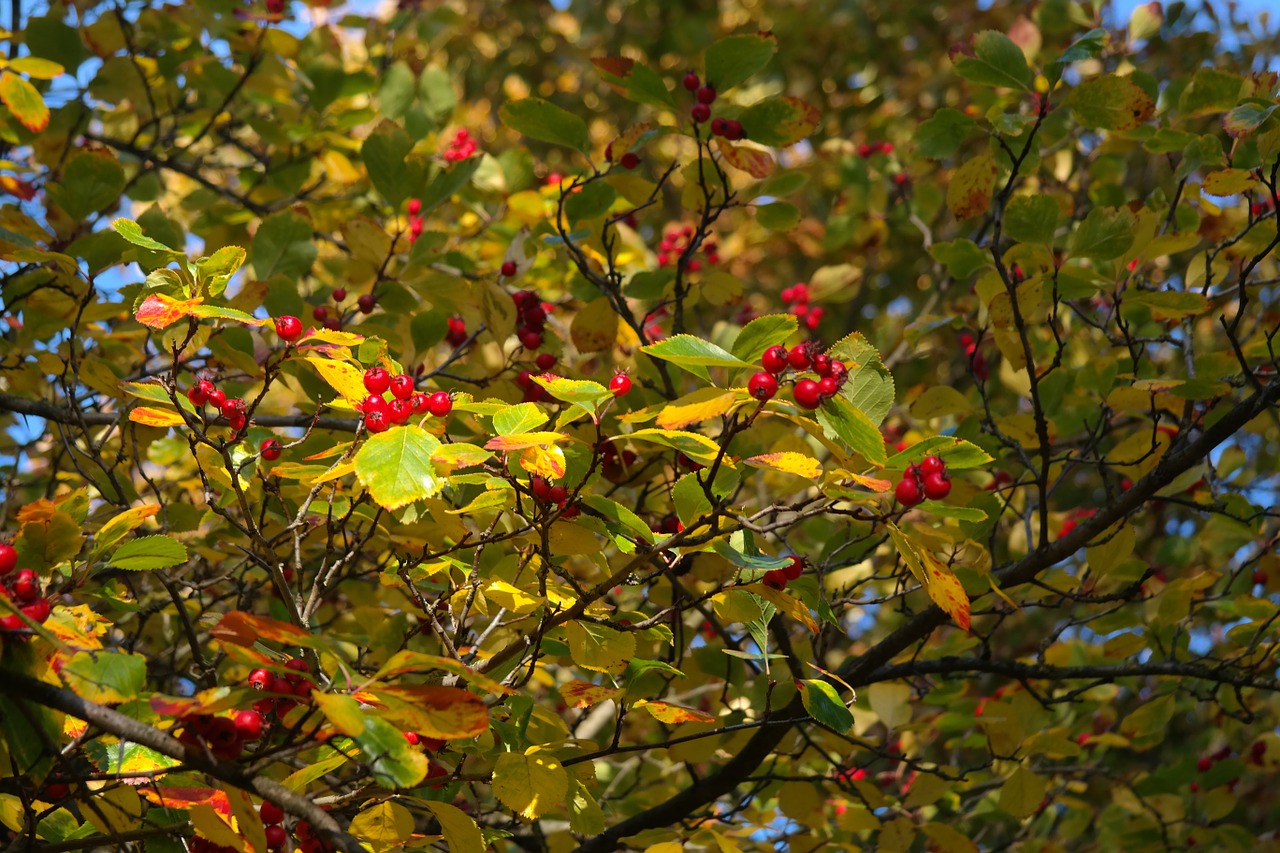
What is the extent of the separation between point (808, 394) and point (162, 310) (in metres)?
0.98

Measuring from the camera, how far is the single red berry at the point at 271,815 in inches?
67.3

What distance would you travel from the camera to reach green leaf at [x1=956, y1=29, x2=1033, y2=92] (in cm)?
227

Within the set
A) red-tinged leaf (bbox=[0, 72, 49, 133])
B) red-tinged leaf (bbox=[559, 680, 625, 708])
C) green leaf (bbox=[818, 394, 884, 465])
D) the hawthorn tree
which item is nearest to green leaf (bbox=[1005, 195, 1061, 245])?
the hawthorn tree

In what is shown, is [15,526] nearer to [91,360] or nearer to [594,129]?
[91,360]

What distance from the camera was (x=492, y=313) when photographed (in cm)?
246

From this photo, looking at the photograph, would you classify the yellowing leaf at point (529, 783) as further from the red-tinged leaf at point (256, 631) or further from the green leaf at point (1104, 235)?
the green leaf at point (1104, 235)

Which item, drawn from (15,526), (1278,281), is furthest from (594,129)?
(1278,281)

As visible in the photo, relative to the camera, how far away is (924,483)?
1532 millimetres

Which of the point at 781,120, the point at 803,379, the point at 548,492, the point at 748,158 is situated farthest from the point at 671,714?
the point at 781,120

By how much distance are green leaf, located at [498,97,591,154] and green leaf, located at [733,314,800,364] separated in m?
1.05

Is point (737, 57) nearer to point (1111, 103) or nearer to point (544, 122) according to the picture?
point (544, 122)

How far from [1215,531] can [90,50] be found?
387cm

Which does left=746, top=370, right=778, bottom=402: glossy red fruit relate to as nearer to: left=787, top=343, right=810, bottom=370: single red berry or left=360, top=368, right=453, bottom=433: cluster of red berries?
left=787, top=343, right=810, bottom=370: single red berry

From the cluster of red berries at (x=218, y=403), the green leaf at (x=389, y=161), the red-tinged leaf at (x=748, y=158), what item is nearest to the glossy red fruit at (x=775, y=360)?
the cluster of red berries at (x=218, y=403)
